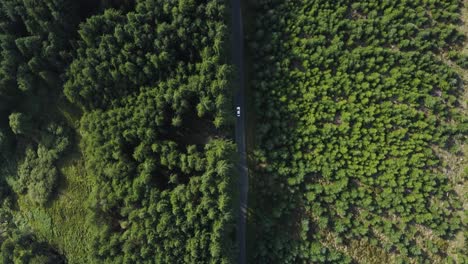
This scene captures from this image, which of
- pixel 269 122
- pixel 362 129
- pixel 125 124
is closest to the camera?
pixel 362 129

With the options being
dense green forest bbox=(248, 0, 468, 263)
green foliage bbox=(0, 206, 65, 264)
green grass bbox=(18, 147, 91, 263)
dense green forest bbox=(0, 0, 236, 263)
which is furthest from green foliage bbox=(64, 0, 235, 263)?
green foliage bbox=(0, 206, 65, 264)

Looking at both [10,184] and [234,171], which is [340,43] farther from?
[10,184]

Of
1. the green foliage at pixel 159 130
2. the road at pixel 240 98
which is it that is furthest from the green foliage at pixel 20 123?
the road at pixel 240 98

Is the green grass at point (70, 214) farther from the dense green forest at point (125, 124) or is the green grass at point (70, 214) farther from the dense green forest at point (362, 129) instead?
the dense green forest at point (362, 129)

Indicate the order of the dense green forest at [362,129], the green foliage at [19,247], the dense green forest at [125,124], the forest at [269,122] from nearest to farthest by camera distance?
the dense green forest at [125,124] < the forest at [269,122] < the dense green forest at [362,129] < the green foliage at [19,247]

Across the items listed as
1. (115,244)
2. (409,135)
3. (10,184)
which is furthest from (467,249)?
(10,184)

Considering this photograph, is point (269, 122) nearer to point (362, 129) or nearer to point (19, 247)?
point (362, 129)

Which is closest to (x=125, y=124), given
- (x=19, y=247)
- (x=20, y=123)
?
(x=20, y=123)
